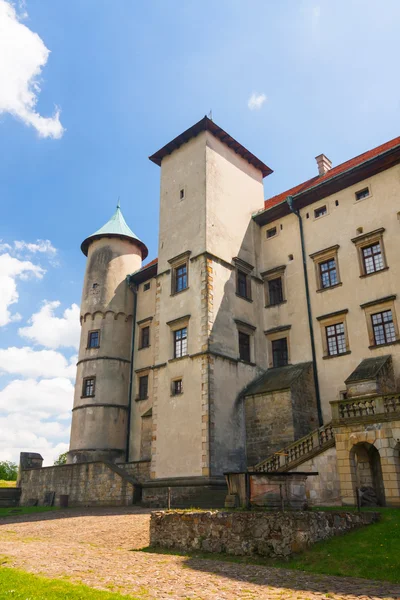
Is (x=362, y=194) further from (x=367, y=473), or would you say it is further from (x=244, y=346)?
(x=367, y=473)

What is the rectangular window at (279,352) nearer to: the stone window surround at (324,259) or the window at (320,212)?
the stone window surround at (324,259)

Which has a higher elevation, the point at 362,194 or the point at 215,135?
the point at 215,135

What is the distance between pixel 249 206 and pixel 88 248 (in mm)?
13627

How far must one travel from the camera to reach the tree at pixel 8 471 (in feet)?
307

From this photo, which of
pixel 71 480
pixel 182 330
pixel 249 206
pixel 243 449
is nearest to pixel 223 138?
pixel 249 206

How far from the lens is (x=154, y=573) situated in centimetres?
948

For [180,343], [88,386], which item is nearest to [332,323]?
[180,343]

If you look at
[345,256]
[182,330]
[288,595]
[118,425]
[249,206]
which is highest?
[249,206]

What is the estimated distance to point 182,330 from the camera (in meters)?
26.5

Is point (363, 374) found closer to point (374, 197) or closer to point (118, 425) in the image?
point (374, 197)

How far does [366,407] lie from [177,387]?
10879 mm

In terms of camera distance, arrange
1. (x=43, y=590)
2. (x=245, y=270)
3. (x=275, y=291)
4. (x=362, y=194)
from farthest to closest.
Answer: (x=275, y=291) < (x=245, y=270) < (x=362, y=194) < (x=43, y=590)

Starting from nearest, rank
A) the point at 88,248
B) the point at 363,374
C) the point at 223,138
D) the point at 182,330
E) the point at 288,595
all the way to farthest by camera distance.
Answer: the point at 288,595, the point at 363,374, the point at 182,330, the point at 223,138, the point at 88,248

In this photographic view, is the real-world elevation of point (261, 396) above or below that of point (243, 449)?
above
